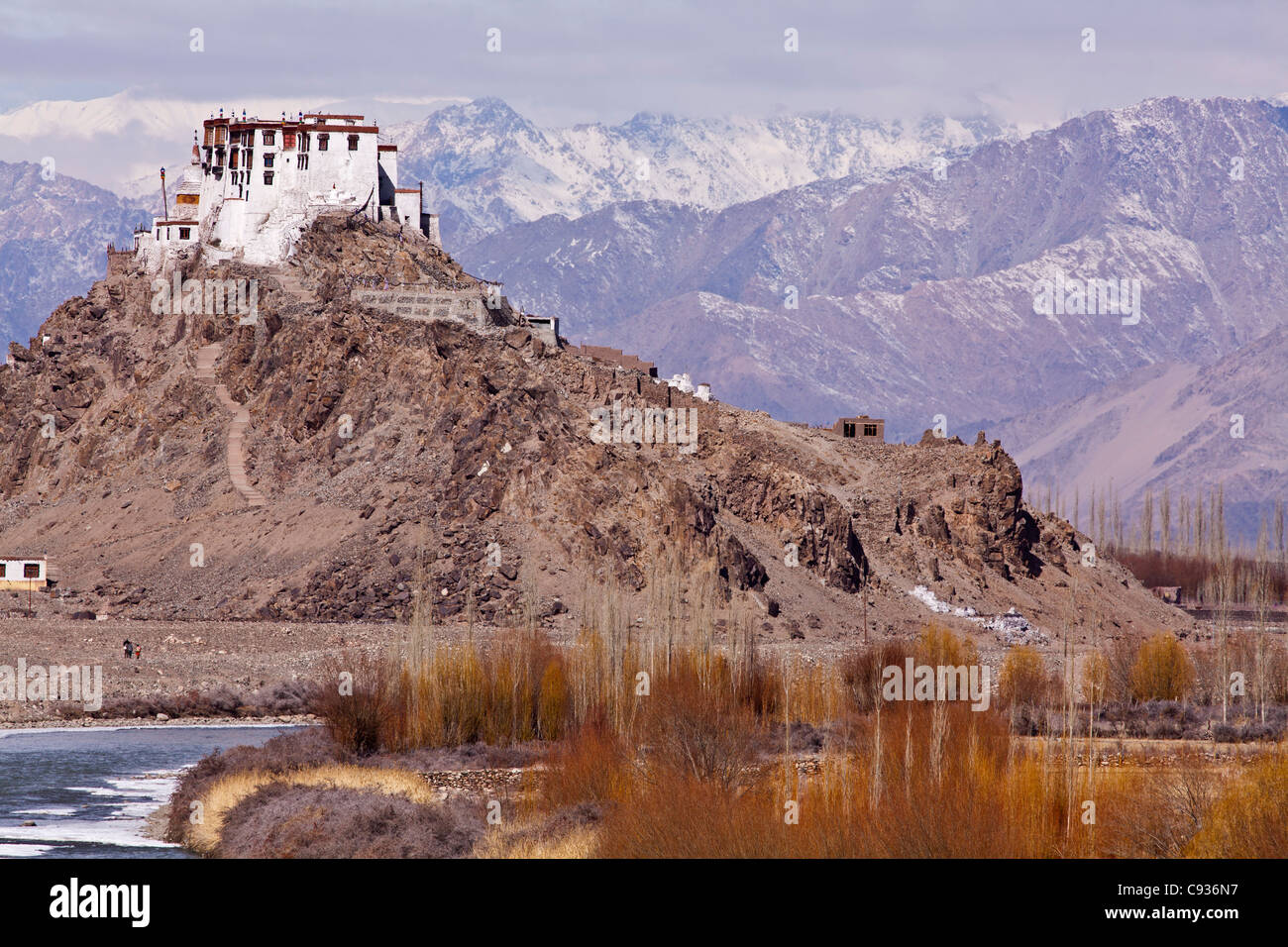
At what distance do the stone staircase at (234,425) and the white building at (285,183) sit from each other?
6.47 metres

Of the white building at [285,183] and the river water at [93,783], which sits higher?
the white building at [285,183]

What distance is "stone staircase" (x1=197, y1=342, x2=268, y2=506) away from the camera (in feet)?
313

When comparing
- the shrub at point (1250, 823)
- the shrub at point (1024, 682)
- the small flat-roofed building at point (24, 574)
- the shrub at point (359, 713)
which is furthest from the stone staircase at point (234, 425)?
the shrub at point (1250, 823)

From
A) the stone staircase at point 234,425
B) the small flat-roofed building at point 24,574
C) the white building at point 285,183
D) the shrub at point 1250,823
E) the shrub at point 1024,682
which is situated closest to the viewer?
the shrub at point 1250,823

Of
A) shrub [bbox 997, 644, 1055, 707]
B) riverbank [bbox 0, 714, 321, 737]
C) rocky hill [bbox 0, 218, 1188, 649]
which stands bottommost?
riverbank [bbox 0, 714, 321, 737]

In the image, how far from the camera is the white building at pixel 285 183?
356ft

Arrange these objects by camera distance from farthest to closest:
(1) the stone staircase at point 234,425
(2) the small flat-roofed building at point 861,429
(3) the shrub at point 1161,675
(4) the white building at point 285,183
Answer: (2) the small flat-roofed building at point 861,429 < (4) the white building at point 285,183 < (1) the stone staircase at point 234,425 < (3) the shrub at point 1161,675

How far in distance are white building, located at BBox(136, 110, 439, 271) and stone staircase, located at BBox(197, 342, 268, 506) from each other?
21.2 ft

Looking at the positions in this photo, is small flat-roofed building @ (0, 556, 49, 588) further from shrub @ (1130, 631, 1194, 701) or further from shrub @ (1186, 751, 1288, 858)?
shrub @ (1186, 751, 1288, 858)

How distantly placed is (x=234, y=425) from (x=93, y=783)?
52.5 meters

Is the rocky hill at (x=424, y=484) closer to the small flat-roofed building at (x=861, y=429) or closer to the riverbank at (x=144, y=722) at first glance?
the small flat-roofed building at (x=861, y=429)

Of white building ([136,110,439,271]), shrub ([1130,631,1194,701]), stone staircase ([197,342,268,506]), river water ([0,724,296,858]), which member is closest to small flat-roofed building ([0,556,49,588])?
stone staircase ([197,342,268,506])

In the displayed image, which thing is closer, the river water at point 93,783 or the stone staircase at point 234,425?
the river water at point 93,783

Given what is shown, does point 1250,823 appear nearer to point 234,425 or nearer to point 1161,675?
point 1161,675
